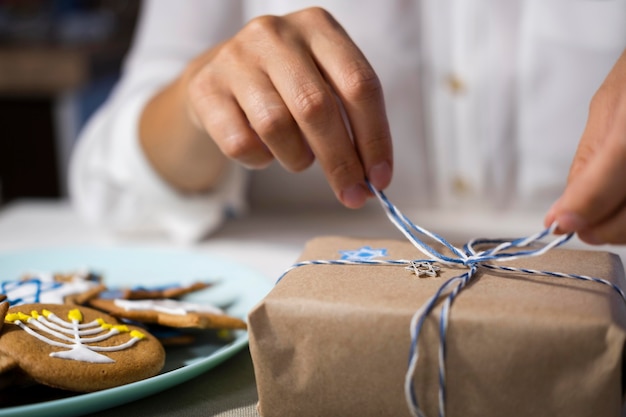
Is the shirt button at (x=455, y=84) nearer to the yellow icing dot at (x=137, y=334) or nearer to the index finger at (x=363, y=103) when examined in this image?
the index finger at (x=363, y=103)

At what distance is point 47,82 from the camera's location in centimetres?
210

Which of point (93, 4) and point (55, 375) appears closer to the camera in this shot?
point (55, 375)

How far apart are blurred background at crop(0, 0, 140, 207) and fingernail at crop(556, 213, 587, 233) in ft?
6.23

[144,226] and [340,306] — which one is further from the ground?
[340,306]

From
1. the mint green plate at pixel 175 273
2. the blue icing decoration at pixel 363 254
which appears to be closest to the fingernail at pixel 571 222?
the blue icing decoration at pixel 363 254

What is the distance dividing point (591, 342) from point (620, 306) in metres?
0.05

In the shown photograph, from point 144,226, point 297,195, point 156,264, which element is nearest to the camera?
point 156,264

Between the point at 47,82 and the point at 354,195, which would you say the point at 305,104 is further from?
the point at 47,82

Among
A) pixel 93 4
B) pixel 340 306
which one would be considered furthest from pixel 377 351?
pixel 93 4

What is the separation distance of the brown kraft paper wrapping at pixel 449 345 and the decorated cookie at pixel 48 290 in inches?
7.8

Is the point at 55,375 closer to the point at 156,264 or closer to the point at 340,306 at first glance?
the point at 340,306

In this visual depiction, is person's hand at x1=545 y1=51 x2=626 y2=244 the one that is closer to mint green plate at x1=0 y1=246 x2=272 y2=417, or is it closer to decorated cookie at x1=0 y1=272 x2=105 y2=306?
mint green plate at x1=0 y1=246 x2=272 y2=417

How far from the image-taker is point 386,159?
1.75 ft

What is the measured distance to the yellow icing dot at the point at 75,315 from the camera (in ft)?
1.56
